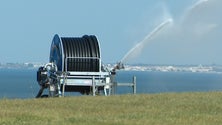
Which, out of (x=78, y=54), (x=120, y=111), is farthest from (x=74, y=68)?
(x=120, y=111)

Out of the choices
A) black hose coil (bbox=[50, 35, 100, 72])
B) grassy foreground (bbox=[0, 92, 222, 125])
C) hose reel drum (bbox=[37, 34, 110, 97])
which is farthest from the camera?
black hose coil (bbox=[50, 35, 100, 72])

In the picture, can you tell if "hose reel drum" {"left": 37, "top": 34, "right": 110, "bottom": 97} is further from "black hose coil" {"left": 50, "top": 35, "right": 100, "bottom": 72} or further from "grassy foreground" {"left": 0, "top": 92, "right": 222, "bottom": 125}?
"grassy foreground" {"left": 0, "top": 92, "right": 222, "bottom": 125}

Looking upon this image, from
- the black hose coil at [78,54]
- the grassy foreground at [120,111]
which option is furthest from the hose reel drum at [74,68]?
the grassy foreground at [120,111]

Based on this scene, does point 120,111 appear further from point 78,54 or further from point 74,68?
point 78,54

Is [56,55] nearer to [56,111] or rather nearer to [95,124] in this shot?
[56,111]

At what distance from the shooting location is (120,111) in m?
20.7

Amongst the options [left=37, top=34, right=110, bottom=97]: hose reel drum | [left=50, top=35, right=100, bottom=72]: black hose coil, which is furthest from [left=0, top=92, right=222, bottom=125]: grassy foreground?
[left=50, top=35, right=100, bottom=72]: black hose coil

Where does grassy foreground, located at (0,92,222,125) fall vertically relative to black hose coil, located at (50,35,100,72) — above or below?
below

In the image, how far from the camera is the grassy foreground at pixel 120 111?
694 inches

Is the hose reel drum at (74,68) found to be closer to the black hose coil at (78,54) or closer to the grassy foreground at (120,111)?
the black hose coil at (78,54)

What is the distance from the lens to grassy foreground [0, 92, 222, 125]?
1762cm

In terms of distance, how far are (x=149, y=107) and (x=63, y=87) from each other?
12.0 metres

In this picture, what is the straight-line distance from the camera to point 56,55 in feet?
124

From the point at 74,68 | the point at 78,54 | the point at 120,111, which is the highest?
the point at 78,54
